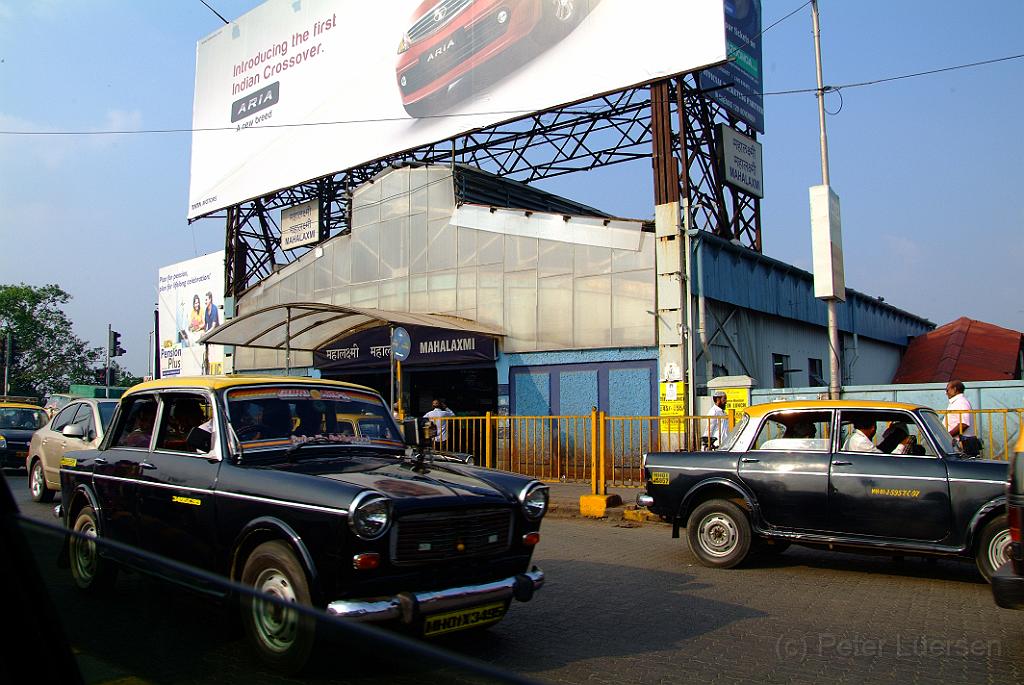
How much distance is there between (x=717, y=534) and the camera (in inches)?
329

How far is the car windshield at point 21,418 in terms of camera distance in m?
18.8

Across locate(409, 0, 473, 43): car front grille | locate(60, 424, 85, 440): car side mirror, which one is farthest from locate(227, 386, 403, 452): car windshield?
locate(409, 0, 473, 43): car front grille

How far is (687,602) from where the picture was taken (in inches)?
264

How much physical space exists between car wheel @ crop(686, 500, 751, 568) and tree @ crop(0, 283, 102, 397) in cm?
5414

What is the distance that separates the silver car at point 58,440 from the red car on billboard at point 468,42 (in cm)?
1385

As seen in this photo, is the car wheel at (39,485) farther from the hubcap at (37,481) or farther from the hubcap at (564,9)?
the hubcap at (564,9)

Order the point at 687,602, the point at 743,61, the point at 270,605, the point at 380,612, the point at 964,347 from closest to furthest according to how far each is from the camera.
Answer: the point at 270,605, the point at 380,612, the point at 687,602, the point at 743,61, the point at 964,347

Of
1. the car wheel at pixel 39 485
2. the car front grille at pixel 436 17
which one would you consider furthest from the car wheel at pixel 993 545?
the car front grille at pixel 436 17

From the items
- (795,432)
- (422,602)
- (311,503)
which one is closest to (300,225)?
(795,432)

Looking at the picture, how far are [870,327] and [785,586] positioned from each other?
67.0ft

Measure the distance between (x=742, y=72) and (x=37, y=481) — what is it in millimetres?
17549

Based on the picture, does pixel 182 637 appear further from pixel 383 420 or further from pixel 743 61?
pixel 743 61

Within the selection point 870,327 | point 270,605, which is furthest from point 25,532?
point 870,327

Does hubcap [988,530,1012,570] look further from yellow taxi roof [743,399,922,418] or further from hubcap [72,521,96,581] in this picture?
hubcap [72,521,96,581]
